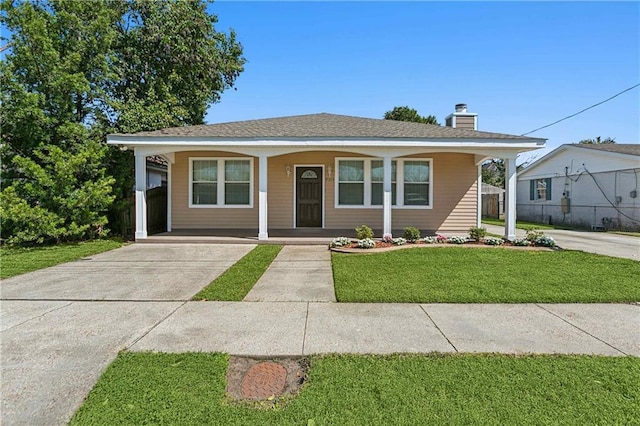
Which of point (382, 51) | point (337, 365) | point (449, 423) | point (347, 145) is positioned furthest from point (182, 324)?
point (382, 51)

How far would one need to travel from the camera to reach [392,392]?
8.11 ft

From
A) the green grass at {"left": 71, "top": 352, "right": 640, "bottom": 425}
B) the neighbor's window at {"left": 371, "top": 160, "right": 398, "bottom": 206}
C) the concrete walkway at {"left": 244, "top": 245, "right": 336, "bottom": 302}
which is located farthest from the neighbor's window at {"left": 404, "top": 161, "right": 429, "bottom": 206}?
the green grass at {"left": 71, "top": 352, "right": 640, "bottom": 425}

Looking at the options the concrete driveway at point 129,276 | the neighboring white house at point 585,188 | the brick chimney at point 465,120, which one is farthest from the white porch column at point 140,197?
the neighboring white house at point 585,188

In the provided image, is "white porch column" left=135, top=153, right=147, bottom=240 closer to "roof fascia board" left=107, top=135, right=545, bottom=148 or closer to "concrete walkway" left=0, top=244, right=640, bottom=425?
"roof fascia board" left=107, top=135, right=545, bottom=148

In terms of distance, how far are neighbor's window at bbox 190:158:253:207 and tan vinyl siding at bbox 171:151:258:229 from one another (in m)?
0.20

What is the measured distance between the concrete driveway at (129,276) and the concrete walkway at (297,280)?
0.98 m

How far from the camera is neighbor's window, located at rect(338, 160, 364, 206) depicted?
11594 millimetres

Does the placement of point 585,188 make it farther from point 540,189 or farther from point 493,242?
point 493,242

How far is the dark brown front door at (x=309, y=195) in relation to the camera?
1170 cm

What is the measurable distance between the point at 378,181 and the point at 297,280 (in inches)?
260

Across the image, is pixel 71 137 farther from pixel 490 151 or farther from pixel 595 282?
pixel 595 282

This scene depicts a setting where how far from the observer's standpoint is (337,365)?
9.38 ft

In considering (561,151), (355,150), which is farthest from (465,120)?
(561,151)

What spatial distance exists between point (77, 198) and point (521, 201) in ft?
81.0
